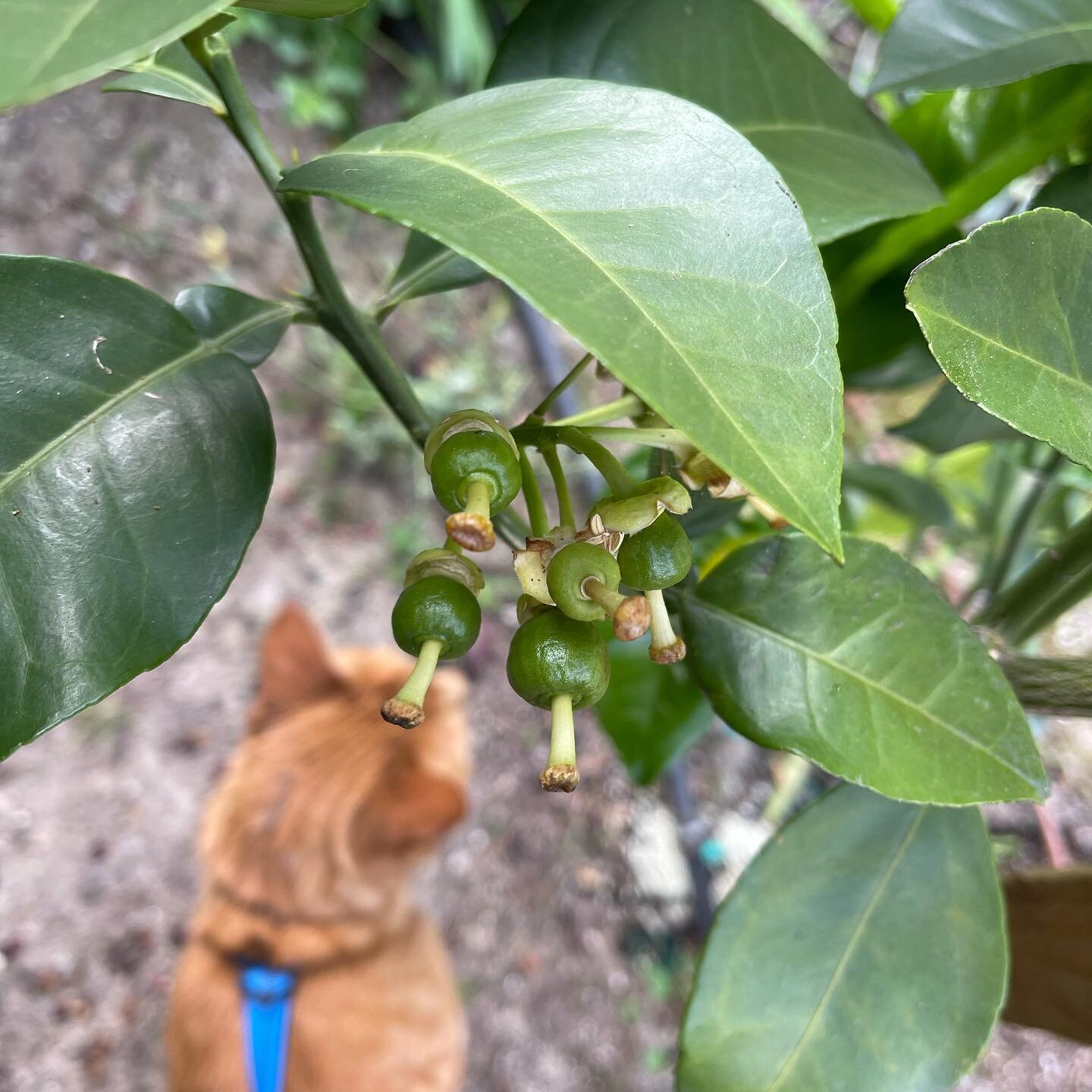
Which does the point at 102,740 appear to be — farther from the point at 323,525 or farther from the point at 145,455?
the point at 145,455

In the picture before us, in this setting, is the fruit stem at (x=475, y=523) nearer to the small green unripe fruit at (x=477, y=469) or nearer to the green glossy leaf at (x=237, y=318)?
the small green unripe fruit at (x=477, y=469)

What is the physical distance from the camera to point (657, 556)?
30 centimetres

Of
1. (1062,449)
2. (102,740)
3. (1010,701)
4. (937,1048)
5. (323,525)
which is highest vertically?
(1062,449)

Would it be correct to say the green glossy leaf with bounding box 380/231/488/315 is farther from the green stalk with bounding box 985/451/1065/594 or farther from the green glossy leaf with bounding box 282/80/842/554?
the green stalk with bounding box 985/451/1065/594

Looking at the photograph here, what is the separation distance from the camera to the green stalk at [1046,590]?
46cm

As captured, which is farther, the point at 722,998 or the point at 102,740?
the point at 102,740

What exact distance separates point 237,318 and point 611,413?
20 centimetres

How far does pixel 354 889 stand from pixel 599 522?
993 mm

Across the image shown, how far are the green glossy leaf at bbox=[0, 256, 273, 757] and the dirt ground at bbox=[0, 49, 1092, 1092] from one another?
1.47m

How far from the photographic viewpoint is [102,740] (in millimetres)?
1688

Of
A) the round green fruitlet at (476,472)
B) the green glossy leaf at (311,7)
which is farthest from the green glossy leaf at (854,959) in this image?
the green glossy leaf at (311,7)

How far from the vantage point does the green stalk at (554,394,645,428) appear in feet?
1.15

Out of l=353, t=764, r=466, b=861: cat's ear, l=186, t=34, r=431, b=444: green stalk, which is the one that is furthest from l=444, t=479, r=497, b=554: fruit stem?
l=353, t=764, r=466, b=861: cat's ear

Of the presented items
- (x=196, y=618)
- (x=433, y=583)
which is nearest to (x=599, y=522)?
(x=433, y=583)
